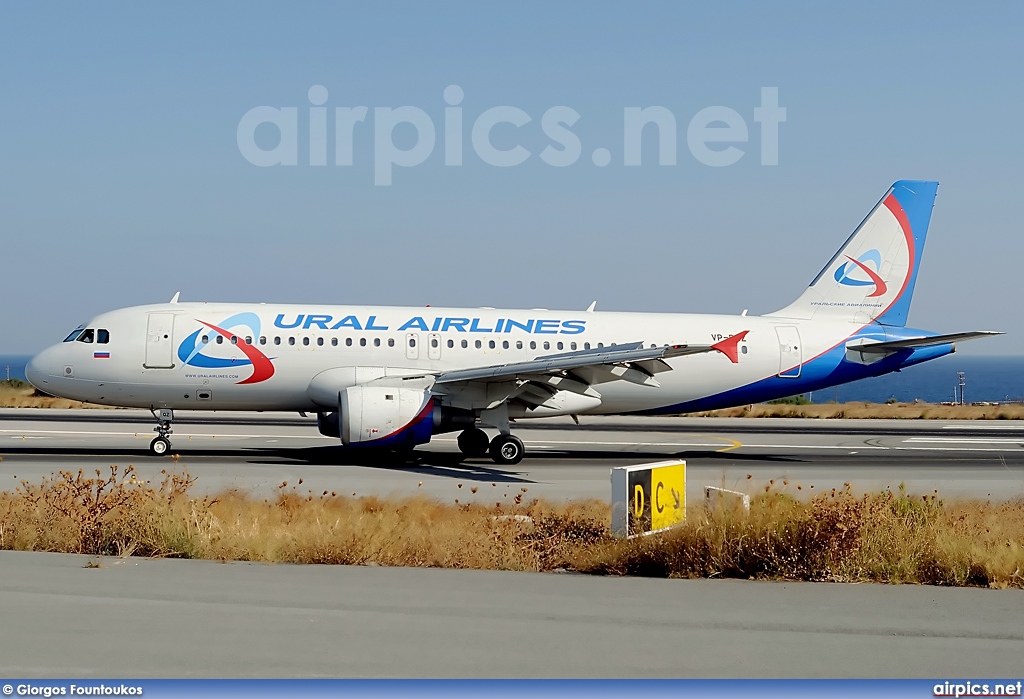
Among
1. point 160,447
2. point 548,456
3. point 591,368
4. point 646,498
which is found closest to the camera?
point 646,498

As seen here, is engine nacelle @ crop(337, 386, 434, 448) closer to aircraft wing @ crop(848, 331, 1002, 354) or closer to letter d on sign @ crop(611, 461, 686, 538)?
letter d on sign @ crop(611, 461, 686, 538)

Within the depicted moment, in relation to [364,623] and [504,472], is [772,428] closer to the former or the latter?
[504,472]

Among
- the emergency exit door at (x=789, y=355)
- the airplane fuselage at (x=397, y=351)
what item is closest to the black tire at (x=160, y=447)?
the airplane fuselage at (x=397, y=351)

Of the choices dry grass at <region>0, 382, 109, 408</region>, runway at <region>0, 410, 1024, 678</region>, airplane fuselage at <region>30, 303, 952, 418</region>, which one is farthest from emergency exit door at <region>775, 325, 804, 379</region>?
dry grass at <region>0, 382, 109, 408</region>

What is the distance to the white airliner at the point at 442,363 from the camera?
81.1 feet

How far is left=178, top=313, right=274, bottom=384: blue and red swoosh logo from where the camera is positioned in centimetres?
2567

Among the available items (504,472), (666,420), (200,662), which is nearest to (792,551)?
(200,662)

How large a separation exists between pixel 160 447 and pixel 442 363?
7.21m

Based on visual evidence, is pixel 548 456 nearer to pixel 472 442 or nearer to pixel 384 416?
pixel 472 442

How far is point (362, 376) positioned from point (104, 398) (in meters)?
6.40

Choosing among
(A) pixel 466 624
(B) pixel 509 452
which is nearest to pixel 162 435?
(B) pixel 509 452

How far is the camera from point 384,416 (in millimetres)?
23688

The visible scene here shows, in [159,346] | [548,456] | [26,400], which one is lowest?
[548,456]

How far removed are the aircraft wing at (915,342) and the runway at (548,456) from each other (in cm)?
303
